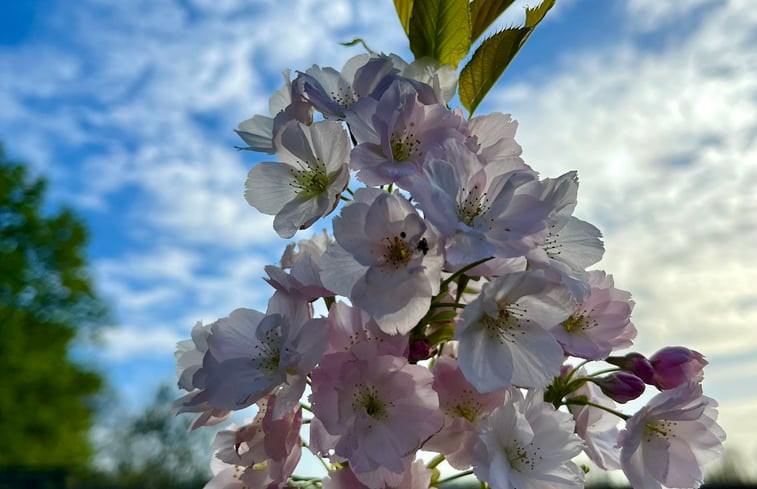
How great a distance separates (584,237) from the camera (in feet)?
2.97

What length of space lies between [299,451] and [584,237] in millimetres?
469

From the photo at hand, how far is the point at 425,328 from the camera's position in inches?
33.5

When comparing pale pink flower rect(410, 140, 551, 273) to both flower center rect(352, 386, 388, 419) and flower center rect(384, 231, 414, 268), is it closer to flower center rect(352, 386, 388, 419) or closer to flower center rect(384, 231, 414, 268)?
flower center rect(384, 231, 414, 268)

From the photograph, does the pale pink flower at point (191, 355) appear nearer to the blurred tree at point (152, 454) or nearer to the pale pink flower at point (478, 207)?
the pale pink flower at point (478, 207)

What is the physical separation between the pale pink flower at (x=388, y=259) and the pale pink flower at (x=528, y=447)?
0.54 ft

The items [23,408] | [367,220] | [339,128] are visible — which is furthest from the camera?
[23,408]

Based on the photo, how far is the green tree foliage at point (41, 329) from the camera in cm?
902

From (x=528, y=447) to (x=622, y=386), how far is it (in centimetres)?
16

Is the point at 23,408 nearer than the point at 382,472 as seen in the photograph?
No

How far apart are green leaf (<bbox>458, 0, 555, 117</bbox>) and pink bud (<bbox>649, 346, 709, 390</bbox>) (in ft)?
1.49

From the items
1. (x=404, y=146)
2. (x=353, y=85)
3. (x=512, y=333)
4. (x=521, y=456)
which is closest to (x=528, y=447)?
(x=521, y=456)

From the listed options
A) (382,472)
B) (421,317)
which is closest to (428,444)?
(382,472)

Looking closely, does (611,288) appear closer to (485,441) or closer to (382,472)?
(485,441)

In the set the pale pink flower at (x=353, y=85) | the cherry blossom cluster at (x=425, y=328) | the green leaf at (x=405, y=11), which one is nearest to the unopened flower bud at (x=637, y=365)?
the cherry blossom cluster at (x=425, y=328)
